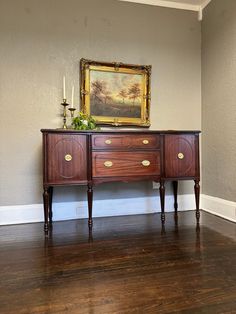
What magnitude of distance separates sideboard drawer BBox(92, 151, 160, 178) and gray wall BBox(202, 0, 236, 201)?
79 centimetres

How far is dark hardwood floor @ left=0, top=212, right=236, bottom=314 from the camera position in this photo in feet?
3.73

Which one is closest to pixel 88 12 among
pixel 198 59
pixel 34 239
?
pixel 198 59

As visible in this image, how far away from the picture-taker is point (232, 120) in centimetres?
249

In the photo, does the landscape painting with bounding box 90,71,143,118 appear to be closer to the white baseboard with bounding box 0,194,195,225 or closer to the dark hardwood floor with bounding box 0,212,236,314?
the white baseboard with bounding box 0,194,195,225

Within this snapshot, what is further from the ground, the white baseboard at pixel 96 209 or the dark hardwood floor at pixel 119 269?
the white baseboard at pixel 96 209

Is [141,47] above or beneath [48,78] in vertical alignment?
above

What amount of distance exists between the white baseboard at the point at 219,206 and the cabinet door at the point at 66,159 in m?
1.46

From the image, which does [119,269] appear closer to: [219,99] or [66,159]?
[66,159]

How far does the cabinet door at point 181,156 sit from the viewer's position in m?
2.36

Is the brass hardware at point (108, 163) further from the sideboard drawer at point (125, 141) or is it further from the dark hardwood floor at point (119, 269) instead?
the dark hardwood floor at point (119, 269)

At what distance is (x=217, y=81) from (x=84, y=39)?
1.47 meters

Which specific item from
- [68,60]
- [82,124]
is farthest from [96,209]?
[68,60]

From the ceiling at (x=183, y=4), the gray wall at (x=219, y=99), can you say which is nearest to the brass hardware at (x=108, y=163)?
the gray wall at (x=219, y=99)

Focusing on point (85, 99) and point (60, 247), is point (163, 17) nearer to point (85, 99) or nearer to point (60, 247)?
point (85, 99)
